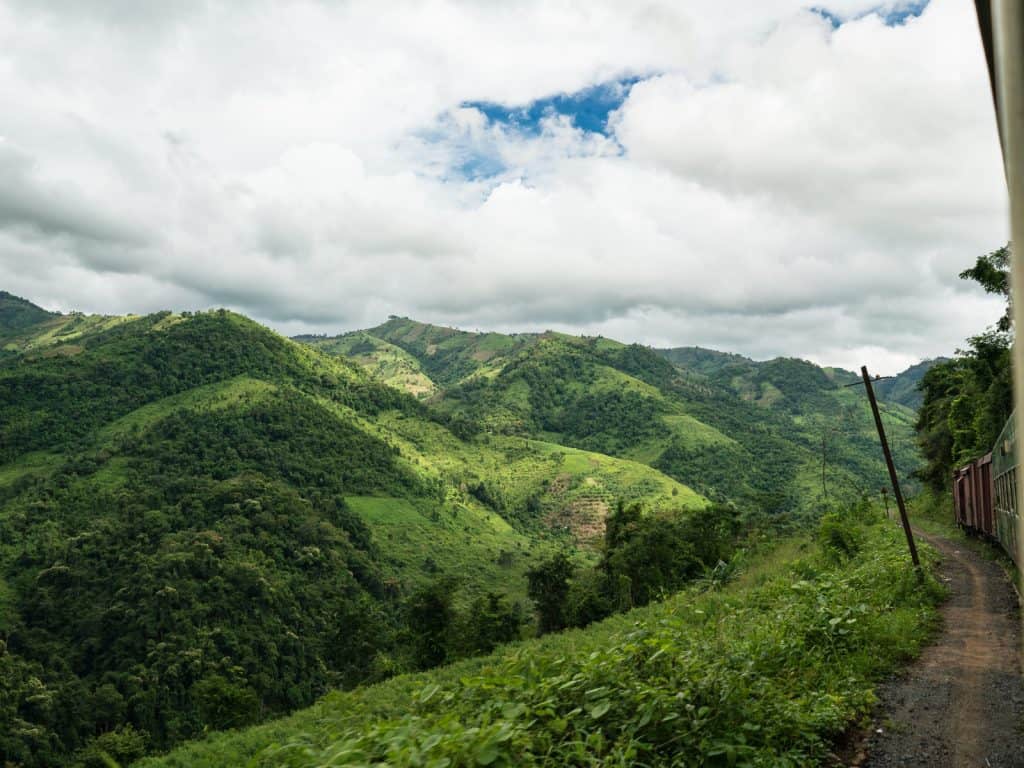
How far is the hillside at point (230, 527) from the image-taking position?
2635 inches

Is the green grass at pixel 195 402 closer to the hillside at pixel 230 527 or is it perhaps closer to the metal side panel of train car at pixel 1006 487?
the hillside at pixel 230 527

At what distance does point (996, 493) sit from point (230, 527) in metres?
108

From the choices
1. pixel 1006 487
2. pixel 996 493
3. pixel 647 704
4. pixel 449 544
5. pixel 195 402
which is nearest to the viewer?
pixel 647 704

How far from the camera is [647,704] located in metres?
6.04

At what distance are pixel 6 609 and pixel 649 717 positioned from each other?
110817 mm

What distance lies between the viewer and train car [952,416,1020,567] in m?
13.2

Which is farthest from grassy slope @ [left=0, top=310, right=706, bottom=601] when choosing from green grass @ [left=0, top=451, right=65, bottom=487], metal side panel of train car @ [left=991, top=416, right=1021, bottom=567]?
metal side panel of train car @ [left=991, top=416, right=1021, bottom=567]

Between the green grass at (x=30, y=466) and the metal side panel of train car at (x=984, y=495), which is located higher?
the metal side panel of train car at (x=984, y=495)

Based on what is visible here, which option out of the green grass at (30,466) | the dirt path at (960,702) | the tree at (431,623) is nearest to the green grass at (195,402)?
the green grass at (30,466)

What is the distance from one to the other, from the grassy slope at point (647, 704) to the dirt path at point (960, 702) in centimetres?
43

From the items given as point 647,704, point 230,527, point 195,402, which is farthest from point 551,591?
point 195,402

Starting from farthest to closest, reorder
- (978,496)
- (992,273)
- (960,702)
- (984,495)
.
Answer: (992,273)
(978,496)
(984,495)
(960,702)

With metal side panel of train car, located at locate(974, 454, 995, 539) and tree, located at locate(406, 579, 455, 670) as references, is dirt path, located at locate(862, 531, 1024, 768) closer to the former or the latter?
metal side panel of train car, located at locate(974, 454, 995, 539)

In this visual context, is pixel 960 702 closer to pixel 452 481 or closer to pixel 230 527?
pixel 230 527
